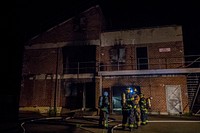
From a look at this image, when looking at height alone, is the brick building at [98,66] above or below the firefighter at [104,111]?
above

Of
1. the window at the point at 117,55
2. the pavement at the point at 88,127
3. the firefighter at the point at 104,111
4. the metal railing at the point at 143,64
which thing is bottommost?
the pavement at the point at 88,127

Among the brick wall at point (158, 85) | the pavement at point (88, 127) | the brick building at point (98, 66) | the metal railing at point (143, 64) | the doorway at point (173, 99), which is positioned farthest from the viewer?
the metal railing at point (143, 64)

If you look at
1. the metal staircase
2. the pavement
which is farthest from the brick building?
the pavement

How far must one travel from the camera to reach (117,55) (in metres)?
15.0

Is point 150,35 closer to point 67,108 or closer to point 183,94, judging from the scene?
point 183,94

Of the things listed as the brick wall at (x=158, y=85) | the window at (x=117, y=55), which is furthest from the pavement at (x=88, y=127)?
the window at (x=117, y=55)

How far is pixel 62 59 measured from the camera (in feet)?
52.7

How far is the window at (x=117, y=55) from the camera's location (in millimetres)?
14841

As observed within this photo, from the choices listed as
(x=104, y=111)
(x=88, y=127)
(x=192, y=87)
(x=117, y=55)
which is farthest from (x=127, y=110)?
(x=192, y=87)

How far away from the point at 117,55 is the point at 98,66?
1.91m

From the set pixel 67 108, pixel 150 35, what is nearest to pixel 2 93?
pixel 67 108

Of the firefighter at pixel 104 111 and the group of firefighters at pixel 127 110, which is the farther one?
the firefighter at pixel 104 111

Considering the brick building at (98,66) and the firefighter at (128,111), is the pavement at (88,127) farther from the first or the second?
the brick building at (98,66)

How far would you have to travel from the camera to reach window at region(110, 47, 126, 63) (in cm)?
1484
